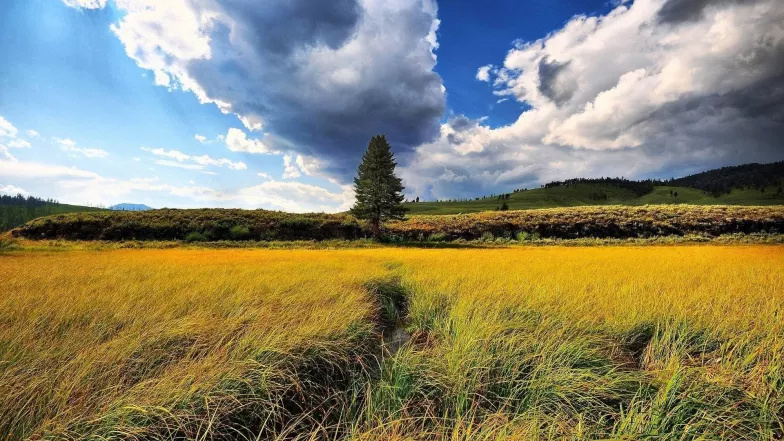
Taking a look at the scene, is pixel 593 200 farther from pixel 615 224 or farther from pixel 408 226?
pixel 408 226

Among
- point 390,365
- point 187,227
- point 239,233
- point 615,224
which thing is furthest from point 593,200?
point 390,365

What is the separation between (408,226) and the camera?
156 feet

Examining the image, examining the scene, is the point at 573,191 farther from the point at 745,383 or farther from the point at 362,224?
the point at 745,383

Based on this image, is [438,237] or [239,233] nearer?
[239,233]

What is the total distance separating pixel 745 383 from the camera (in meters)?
3.73

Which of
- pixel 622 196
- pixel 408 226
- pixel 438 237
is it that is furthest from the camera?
pixel 622 196

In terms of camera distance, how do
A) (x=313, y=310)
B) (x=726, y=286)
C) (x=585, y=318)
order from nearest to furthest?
(x=585, y=318), (x=313, y=310), (x=726, y=286)

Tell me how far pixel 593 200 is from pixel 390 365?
200 meters

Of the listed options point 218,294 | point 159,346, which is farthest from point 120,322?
point 218,294

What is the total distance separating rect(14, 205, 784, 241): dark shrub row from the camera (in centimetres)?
3759

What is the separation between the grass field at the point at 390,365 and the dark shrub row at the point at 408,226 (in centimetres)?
3476

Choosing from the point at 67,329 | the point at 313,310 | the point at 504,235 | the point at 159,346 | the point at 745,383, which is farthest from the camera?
the point at 504,235

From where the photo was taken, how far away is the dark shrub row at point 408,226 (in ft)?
123

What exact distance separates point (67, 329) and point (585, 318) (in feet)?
28.7
